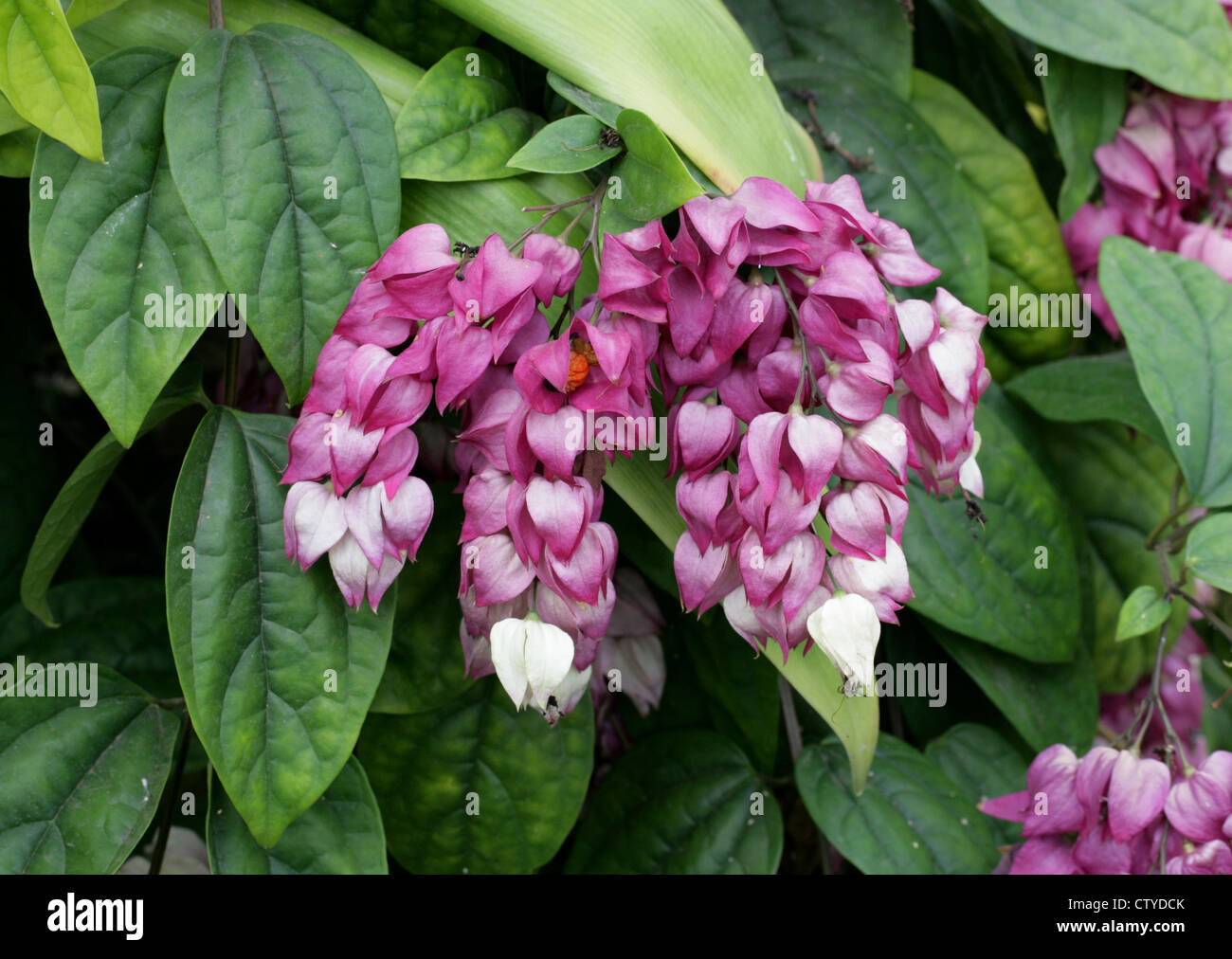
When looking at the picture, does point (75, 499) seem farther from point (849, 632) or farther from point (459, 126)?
point (849, 632)

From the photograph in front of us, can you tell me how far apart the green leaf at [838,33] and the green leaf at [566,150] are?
0.42m

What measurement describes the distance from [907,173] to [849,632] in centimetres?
51

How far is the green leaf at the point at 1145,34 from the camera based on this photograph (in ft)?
2.76

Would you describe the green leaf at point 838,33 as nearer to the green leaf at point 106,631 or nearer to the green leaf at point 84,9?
the green leaf at point 84,9

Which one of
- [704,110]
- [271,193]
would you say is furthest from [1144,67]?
[271,193]

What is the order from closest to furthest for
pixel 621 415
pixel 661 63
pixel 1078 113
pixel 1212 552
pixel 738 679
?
pixel 621 415
pixel 661 63
pixel 1212 552
pixel 738 679
pixel 1078 113

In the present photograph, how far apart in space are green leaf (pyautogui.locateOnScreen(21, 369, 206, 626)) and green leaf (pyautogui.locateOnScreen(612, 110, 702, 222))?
1.00ft

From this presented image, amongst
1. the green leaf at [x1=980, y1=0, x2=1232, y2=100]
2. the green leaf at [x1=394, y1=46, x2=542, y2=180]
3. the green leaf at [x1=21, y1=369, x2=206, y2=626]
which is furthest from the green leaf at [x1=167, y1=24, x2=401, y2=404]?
the green leaf at [x1=980, y1=0, x2=1232, y2=100]

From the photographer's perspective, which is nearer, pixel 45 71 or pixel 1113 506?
pixel 45 71

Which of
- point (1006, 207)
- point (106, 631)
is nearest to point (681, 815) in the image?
point (106, 631)

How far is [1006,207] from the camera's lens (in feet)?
3.11

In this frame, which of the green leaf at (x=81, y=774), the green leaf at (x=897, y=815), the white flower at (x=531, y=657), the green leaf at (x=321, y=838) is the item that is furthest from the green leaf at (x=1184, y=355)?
the green leaf at (x=81, y=774)

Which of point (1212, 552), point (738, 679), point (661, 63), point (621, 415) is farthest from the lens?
point (738, 679)

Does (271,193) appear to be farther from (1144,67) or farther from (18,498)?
(1144,67)
